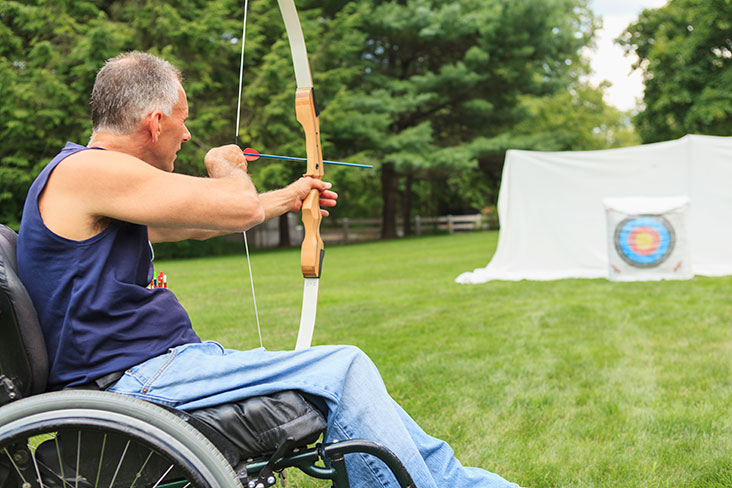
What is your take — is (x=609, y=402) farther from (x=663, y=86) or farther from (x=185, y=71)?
(x=663, y=86)

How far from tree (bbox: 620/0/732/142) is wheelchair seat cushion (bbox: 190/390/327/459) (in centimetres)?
1880

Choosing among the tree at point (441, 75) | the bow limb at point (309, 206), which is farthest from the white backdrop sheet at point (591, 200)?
the tree at point (441, 75)

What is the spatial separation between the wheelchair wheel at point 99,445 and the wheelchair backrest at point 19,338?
11cm

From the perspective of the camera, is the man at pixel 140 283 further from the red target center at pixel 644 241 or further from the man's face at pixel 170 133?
the red target center at pixel 644 241

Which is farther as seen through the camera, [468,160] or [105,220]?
[468,160]

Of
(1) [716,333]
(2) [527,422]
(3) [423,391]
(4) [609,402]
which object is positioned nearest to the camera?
(2) [527,422]

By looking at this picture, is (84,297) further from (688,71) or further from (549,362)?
(688,71)

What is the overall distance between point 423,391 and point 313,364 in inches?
73.5

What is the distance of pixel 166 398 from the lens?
131 centimetres

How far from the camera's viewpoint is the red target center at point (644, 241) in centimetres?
680

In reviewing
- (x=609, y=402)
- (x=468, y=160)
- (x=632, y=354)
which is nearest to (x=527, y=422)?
(x=609, y=402)

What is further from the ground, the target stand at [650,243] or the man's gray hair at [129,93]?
the man's gray hair at [129,93]

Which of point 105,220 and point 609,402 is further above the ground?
point 105,220

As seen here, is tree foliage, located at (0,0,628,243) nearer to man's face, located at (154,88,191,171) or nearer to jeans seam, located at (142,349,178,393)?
man's face, located at (154,88,191,171)
